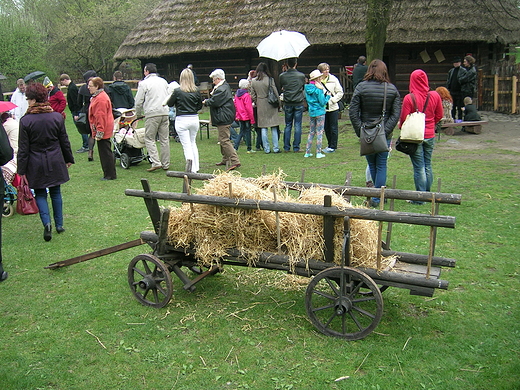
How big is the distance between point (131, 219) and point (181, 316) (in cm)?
330

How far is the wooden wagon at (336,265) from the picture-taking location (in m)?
3.91

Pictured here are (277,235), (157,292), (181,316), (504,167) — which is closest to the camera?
(277,235)

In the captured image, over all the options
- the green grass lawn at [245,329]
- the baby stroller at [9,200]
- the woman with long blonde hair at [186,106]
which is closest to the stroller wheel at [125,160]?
the woman with long blonde hair at [186,106]

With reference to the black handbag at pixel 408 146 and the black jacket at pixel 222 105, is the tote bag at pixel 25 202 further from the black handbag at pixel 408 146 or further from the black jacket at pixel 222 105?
the black handbag at pixel 408 146

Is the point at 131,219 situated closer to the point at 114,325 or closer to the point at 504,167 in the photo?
the point at 114,325

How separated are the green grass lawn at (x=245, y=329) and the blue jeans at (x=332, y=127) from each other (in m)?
5.33

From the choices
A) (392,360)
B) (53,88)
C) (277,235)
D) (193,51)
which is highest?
(193,51)

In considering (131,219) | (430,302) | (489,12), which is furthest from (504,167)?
(489,12)

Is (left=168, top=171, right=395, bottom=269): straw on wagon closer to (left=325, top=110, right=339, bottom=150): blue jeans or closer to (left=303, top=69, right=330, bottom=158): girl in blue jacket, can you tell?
(left=303, top=69, right=330, bottom=158): girl in blue jacket

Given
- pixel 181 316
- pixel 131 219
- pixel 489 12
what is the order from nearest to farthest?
1. pixel 181 316
2. pixel 131 219
3. pixel 489 12

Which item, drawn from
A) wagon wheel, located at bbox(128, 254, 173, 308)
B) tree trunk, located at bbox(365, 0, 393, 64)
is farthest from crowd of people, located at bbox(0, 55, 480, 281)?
wagon wheel, located at bbox(128, 254, 173, 308)

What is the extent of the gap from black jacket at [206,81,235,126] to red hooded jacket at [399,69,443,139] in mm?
3900

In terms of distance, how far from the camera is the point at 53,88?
1213cm

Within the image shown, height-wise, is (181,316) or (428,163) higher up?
(428,163)
